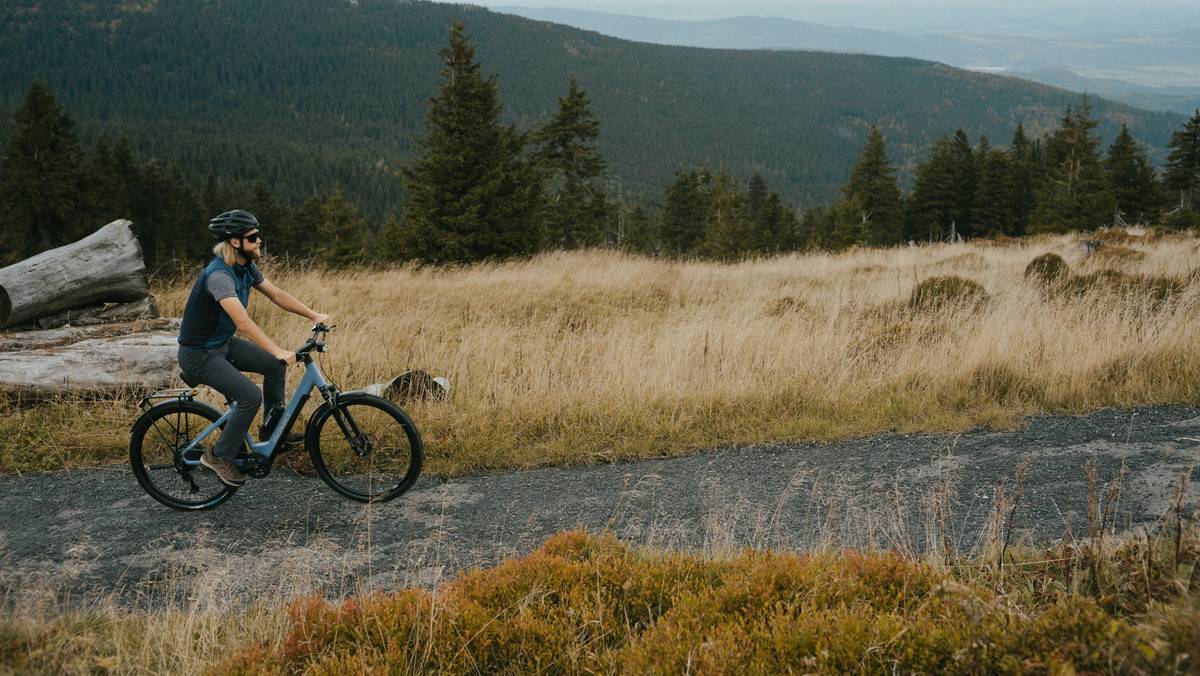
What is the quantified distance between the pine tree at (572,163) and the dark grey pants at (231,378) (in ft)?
80.0

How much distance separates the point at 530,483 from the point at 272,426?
7.18 ft

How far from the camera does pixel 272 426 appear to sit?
519 cm

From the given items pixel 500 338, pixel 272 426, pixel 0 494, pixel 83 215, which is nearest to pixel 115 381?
pixel 0 494

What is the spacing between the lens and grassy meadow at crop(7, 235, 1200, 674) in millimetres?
2574

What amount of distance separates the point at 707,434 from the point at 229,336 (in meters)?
4.35

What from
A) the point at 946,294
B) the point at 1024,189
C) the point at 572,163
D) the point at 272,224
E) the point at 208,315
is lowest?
the point at 272,224

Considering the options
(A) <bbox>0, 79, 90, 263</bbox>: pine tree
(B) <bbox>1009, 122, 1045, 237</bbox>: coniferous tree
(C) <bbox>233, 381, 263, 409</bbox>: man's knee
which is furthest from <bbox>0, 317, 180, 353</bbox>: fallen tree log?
(B) <bbox>1009, 122, 1045, 237</bbox>: coniferous tree

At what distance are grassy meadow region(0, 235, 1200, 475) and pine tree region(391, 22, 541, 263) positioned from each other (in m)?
8.62

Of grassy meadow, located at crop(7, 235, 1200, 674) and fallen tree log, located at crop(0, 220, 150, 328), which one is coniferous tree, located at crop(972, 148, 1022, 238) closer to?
grassy meadow, located at crop(7, 235, 1200, 674)

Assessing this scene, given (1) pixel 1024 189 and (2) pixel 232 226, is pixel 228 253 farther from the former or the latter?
(1) pixel 1024 189

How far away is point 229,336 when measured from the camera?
195 inches

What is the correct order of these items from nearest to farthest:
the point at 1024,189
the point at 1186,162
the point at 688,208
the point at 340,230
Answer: the point at 1186,162
the point at 340,230
the point at 1024,189
the point at 688,208

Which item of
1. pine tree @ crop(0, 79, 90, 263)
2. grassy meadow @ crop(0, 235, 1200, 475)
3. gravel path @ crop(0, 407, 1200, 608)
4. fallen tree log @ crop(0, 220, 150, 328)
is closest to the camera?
gravel path @ crop(0, 407, 1200, 608)

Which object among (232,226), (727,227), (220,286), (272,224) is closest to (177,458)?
(220,286)
